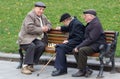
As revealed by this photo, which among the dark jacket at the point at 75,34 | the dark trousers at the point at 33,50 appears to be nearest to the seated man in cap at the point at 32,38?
the dark trousers at the point at 33,50

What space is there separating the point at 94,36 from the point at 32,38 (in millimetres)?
1385

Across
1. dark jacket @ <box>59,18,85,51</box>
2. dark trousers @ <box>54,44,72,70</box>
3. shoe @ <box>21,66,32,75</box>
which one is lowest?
shoe @ <box>21,66,32,75</box>

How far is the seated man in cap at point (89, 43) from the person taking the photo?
28.1 feet

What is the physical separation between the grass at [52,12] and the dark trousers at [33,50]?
1603mm

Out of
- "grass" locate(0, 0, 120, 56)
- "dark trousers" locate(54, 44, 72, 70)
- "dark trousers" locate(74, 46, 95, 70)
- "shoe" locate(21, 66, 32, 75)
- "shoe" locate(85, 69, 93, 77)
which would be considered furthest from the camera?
"grass" locate(0, 0, 120, 56)

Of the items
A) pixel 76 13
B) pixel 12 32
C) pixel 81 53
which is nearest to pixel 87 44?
pixel 81 53

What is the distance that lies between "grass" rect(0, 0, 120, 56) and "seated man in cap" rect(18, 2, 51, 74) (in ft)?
5.18

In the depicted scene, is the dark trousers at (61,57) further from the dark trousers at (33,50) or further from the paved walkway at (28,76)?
the dark trousers at (33,50)

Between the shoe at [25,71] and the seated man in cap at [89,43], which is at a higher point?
the seated man in cap at [89,43]

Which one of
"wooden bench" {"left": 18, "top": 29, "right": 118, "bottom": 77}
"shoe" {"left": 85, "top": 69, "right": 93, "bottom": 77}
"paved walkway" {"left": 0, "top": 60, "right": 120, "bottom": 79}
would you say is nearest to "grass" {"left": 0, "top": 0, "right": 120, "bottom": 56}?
"paved walkway" {"left": 0, "top": 60, "right": 120, "bottom": 79}

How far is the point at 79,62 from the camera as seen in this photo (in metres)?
8.62

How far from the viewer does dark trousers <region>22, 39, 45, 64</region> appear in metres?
9.10

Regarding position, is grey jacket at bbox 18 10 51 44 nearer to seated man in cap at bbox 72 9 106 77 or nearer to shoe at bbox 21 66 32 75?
shoe at bbox 21 66 32 75

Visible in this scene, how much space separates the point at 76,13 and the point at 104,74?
4.82 m
